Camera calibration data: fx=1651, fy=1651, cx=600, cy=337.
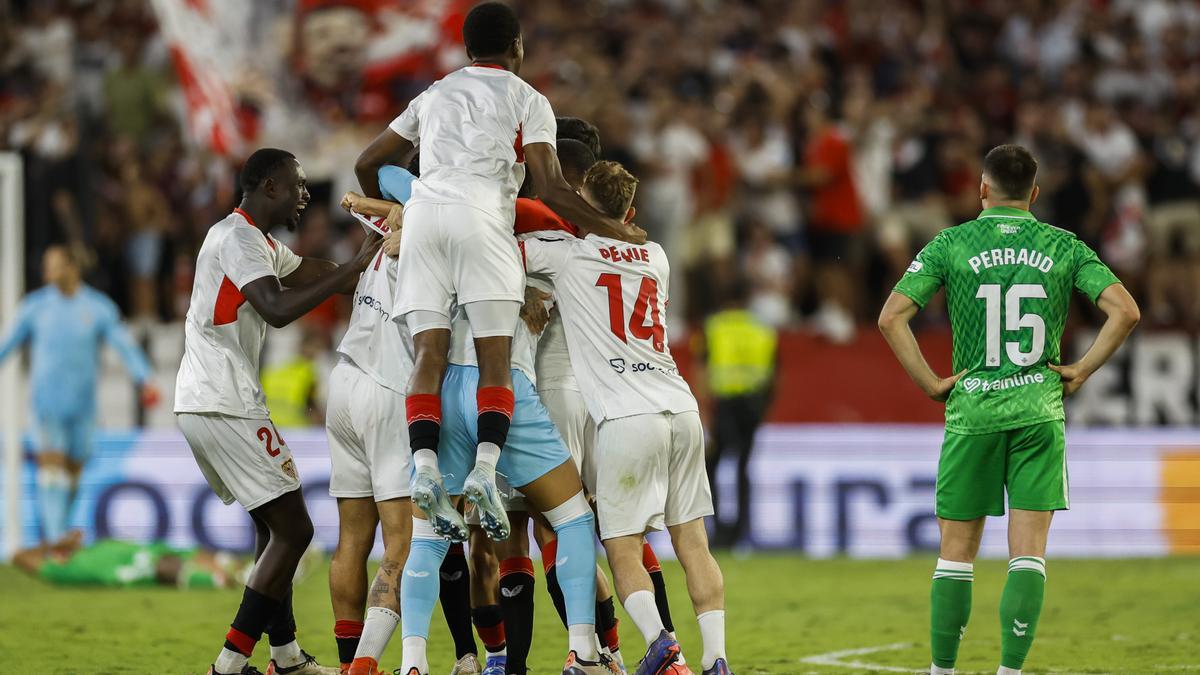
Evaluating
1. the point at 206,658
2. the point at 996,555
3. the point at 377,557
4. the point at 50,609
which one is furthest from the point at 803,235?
the point at 206,658

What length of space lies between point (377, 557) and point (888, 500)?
4520mm

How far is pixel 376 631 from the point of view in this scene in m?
6.58

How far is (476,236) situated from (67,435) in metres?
8.51

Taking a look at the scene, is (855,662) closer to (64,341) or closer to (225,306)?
(225,306)

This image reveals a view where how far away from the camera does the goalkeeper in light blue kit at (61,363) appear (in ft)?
44.8

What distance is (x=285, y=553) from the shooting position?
7047 millimetres

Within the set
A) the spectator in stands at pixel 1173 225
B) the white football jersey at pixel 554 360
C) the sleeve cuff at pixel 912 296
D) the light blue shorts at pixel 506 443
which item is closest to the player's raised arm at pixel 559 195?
the white football jersey at pixel 554 360

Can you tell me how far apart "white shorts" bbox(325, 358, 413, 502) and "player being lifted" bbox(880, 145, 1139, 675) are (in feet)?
6.77

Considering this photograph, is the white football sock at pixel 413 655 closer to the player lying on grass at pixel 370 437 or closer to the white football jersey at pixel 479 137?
the player lying on grass at pixel 370 437

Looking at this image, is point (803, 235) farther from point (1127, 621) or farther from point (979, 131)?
point (1127, 621)

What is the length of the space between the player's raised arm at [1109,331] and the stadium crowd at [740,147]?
8.34 metres

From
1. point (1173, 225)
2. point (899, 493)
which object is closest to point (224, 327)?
point (899, 493)

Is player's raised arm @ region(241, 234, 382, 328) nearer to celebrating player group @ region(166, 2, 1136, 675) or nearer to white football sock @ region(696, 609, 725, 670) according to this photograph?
celebrating player group @ region(166, 2, 1136, 675)

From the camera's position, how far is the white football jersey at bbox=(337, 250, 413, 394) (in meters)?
7.00
